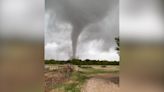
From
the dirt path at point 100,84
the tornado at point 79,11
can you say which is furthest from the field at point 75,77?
the tornado at point 79,11

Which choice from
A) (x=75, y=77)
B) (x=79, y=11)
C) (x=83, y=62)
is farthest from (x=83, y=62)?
(x=79, y=11)

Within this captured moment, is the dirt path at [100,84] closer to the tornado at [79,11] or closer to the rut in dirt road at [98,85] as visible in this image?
the rut in dirt road at [98,85]

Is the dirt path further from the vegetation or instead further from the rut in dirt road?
the vegetation

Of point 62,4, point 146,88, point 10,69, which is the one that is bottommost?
point 146,88

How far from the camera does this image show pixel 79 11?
204 centimetres

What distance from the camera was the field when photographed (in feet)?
6.40

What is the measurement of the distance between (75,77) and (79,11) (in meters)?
0.51

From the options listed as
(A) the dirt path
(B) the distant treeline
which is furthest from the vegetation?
(A) the dirt path

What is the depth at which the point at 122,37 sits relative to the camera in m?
1.67

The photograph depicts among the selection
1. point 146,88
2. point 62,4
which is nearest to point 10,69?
point 62,4

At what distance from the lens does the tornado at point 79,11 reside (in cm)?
202

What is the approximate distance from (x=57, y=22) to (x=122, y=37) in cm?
58

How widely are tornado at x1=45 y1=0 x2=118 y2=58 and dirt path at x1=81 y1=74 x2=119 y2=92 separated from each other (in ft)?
1.04

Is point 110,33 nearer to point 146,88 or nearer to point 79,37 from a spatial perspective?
point 79,37
